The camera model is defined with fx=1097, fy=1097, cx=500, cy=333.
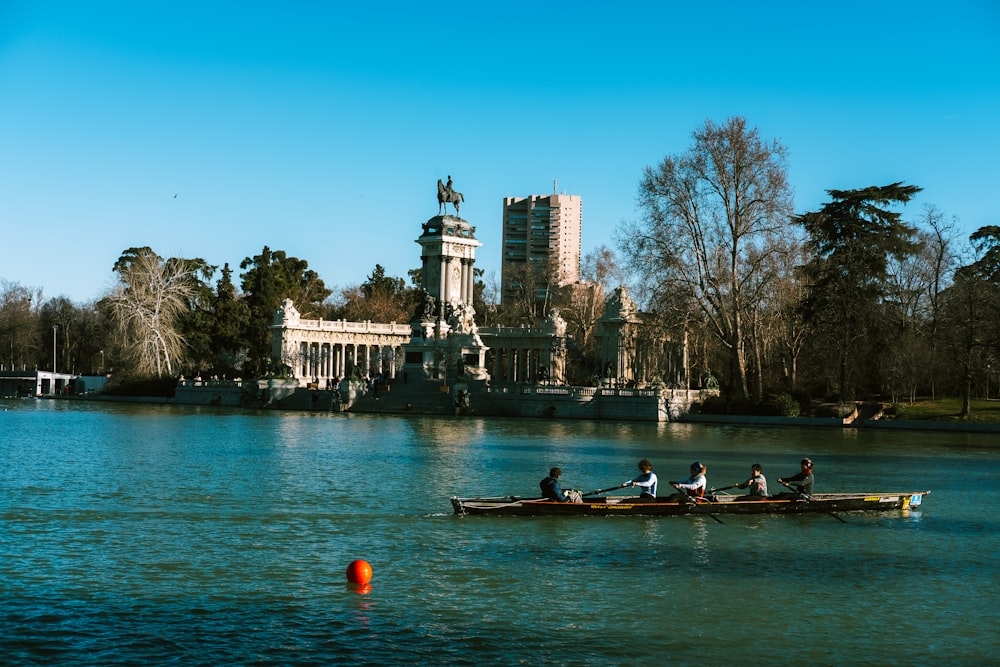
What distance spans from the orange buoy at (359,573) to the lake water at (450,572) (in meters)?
0.21

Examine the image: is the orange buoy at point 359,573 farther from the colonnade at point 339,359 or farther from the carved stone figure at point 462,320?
the colonnade at point 339,359

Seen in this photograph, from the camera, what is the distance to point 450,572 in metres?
17.5

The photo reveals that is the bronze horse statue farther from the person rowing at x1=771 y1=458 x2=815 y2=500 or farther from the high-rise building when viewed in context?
the high-rise building

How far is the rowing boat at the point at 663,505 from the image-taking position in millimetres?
21906

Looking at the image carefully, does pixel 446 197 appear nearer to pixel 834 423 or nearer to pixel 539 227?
pixel 834 423

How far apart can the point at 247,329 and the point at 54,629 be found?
8247 cm

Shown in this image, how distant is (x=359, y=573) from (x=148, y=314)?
71951 millimetres

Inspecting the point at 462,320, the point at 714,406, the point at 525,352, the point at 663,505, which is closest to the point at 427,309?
the point at 462,320

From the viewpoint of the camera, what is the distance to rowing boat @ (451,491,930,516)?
21.9m

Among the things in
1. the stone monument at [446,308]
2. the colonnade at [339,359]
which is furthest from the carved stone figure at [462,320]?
the colonnade at [339,359]

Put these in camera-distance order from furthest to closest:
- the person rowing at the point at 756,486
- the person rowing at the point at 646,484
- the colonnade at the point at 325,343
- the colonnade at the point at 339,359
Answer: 1. the colonnade at the point at 339,359
2. the colonnade at the point at 325,343
3. the person rowing at the point at 756,486
4. the person rowing at the point at 646,484

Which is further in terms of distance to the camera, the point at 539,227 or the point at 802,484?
the point at 539,227

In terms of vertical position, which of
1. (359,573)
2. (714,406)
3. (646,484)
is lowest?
(359,573)

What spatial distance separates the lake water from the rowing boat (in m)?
0.27
